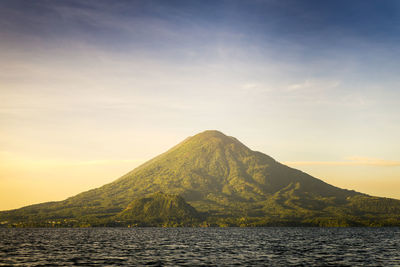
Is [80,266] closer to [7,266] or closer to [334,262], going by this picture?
[7,266]

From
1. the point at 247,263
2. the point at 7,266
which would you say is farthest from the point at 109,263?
the point at 247,263

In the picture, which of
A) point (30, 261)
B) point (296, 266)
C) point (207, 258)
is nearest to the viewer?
point (296, 266)

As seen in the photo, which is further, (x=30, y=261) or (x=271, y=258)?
(x=271, y=258)

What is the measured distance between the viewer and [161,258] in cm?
9325

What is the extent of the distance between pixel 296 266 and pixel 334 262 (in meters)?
12.5

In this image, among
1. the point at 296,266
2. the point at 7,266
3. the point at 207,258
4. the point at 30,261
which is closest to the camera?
the point at 7,266

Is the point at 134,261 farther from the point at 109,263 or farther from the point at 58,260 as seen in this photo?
the point at 58,260

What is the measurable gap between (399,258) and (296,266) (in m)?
34.7

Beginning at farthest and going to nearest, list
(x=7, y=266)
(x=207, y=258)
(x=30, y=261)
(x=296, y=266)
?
(x=207, y=258) < (x=30, y=261) < (x=296, y=266) < (x=7, y=266)

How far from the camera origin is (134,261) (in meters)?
87.2

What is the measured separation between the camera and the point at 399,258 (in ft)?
316

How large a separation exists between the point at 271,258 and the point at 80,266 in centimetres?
4632

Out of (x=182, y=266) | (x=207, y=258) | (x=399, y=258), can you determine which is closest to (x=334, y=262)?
(x=399, y=258)

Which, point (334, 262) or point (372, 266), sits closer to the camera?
point (372, 266)
